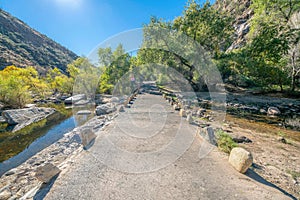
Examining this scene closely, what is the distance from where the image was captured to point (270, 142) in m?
4.89

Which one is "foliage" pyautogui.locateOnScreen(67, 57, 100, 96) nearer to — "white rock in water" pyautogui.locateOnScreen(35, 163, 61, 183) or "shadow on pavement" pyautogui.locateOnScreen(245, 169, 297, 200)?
"white rock in water" pyautogui.locateOnScreen(35, 163, 61, 183)

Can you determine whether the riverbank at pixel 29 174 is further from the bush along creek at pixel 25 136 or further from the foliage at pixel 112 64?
the foliage at pixel 112 64

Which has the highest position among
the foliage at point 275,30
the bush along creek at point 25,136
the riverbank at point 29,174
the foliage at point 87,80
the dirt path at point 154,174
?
the foliage at point 275,30

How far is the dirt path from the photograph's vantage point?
2.35 meters

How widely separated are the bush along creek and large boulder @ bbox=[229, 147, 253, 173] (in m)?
6.92

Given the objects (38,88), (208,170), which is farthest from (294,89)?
(38,88)

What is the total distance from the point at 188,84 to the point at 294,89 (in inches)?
526

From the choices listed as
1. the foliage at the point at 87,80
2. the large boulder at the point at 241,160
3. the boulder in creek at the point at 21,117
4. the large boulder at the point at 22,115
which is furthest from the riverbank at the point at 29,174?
the foliage at the point at 87,80

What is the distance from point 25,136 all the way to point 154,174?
7966 mm

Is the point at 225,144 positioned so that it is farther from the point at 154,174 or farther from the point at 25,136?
the point at 25,136

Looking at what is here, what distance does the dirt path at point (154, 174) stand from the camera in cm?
235

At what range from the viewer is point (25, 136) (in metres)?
6.96

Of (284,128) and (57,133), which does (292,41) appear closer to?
(284,128)

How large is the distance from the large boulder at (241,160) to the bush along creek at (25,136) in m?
6.92
